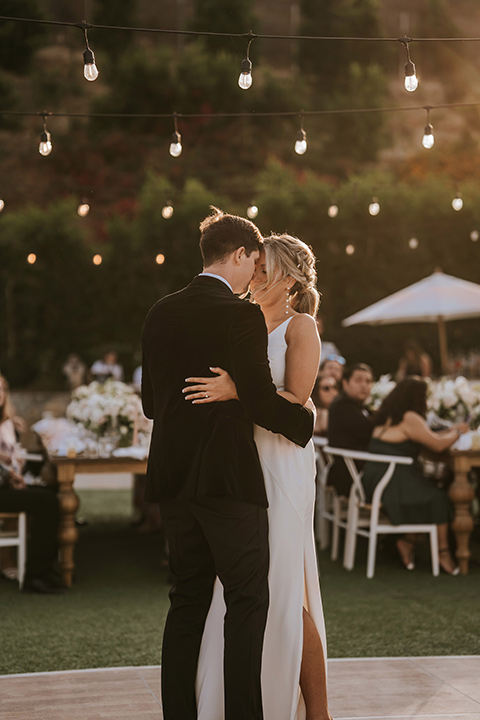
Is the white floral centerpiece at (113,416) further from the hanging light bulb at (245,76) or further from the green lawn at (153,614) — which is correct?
the hanging light bulb at (245,76)

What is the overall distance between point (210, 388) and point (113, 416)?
3.83 metres

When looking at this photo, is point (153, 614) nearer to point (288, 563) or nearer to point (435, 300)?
point (288, 563)

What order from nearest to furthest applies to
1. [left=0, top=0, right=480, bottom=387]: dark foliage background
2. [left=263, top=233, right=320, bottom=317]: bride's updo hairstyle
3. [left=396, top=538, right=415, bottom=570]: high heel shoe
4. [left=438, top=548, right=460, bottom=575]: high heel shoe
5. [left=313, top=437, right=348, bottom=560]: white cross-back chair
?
[left=263, top=233, right=320, bottom=317]: bride's updo hairstyle
[left=438, top=548, right=460, bottom=575]: high heel shoe
[left=396, top=538, right=415, bottom=570]: high heel shoe
[left=313, top=437, right=348, bottom=560]: white cross-back chair
[left=0, top=0, right=480, bottom=387]: dark foliage background

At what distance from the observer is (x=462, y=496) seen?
5.69 metres

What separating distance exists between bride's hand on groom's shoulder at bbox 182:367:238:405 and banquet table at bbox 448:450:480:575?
11.7 feet

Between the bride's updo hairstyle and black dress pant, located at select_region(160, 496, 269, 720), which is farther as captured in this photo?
the bride's updo hairstyle

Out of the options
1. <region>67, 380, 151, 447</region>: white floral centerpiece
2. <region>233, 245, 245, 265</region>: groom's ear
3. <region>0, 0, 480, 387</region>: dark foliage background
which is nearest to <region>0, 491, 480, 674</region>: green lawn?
<region>67, 380, 151, 447</region>: white floral centerpiece

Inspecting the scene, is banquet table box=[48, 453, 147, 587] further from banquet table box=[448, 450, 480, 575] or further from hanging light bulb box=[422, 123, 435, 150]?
hanging light bulb box=[422, 123, 435, 150]

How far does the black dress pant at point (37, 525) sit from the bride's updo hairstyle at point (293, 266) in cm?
304

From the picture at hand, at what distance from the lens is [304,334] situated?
2.74 meters

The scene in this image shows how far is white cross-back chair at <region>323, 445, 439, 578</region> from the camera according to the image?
221 inches

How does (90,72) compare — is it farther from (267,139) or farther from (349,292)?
(267,139)

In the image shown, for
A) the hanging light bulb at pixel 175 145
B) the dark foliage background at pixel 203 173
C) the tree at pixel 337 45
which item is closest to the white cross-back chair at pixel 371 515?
the hanging light bulb at pixel 175 145

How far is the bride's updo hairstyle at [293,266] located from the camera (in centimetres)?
279
